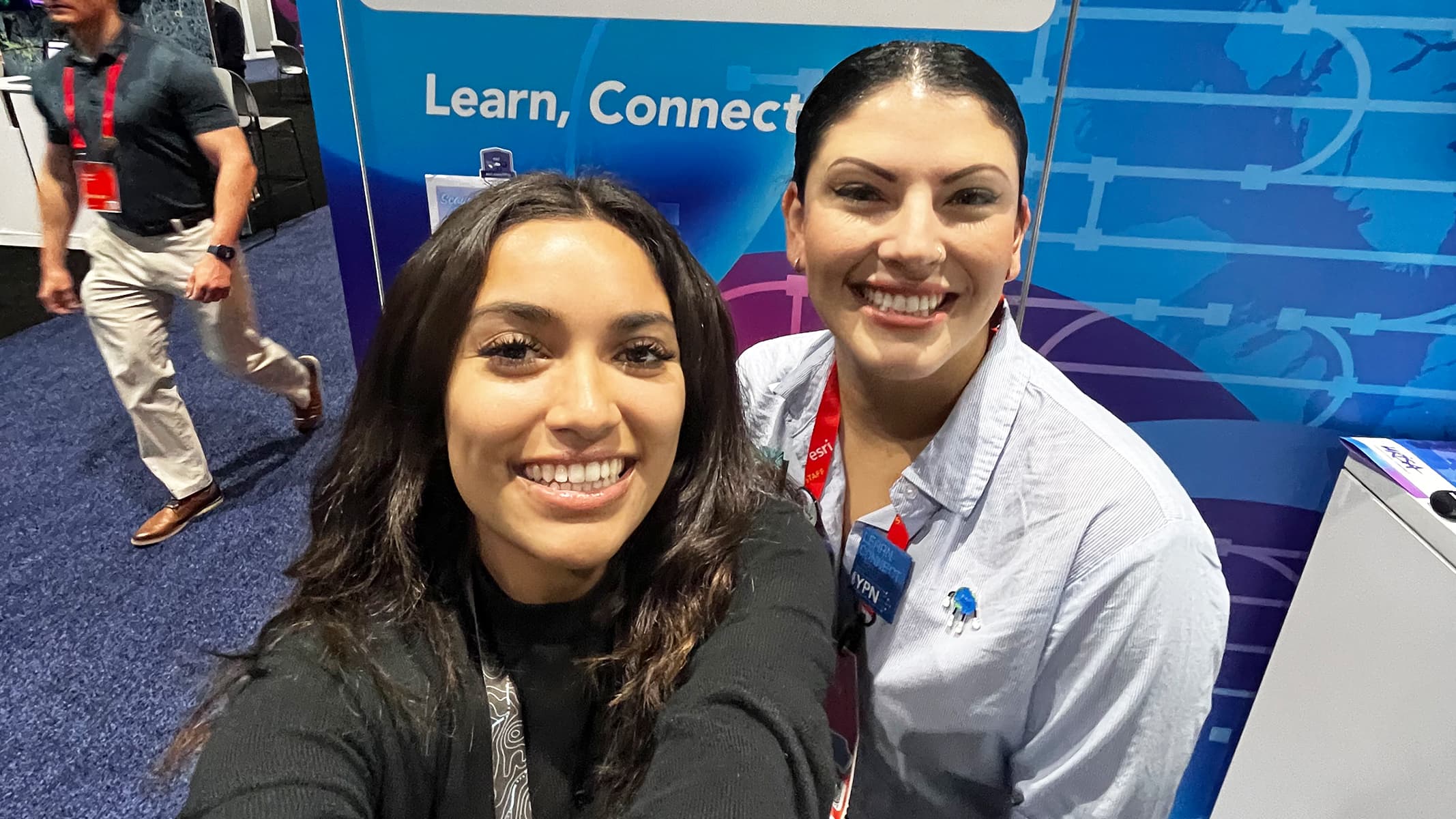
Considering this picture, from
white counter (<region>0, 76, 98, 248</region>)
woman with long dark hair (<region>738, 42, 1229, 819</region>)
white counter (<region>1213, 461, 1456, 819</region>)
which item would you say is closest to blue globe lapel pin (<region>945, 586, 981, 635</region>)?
woman with long dark hair (<region>738, 42, 1229, 819</region>)

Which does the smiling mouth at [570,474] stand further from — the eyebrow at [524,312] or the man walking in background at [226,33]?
the man walking in background at [226,33]

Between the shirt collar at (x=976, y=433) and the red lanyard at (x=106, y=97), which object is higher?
the red lanyard at (x=106, y=97)

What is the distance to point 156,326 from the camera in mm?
3012

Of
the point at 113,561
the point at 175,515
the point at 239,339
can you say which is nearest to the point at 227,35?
the point at 239,339

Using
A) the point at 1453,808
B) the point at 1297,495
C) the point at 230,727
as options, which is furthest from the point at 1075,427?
the point at 230,727

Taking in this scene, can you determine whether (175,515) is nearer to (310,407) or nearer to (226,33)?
(310,407)

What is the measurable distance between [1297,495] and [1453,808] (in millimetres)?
550

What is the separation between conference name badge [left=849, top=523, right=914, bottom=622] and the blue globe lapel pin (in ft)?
0.24

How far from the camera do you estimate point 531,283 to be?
937mm

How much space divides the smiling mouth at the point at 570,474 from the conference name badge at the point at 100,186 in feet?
8.98

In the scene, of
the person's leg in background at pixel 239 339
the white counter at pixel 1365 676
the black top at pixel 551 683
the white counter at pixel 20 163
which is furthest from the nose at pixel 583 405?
the white counter at pixel 20 163

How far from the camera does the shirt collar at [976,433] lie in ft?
3.88

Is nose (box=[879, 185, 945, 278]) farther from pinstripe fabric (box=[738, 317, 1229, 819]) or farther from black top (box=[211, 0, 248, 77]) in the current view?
black top (box=[211, 0, 248, 77])

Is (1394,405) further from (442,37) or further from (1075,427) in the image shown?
(442,37)
